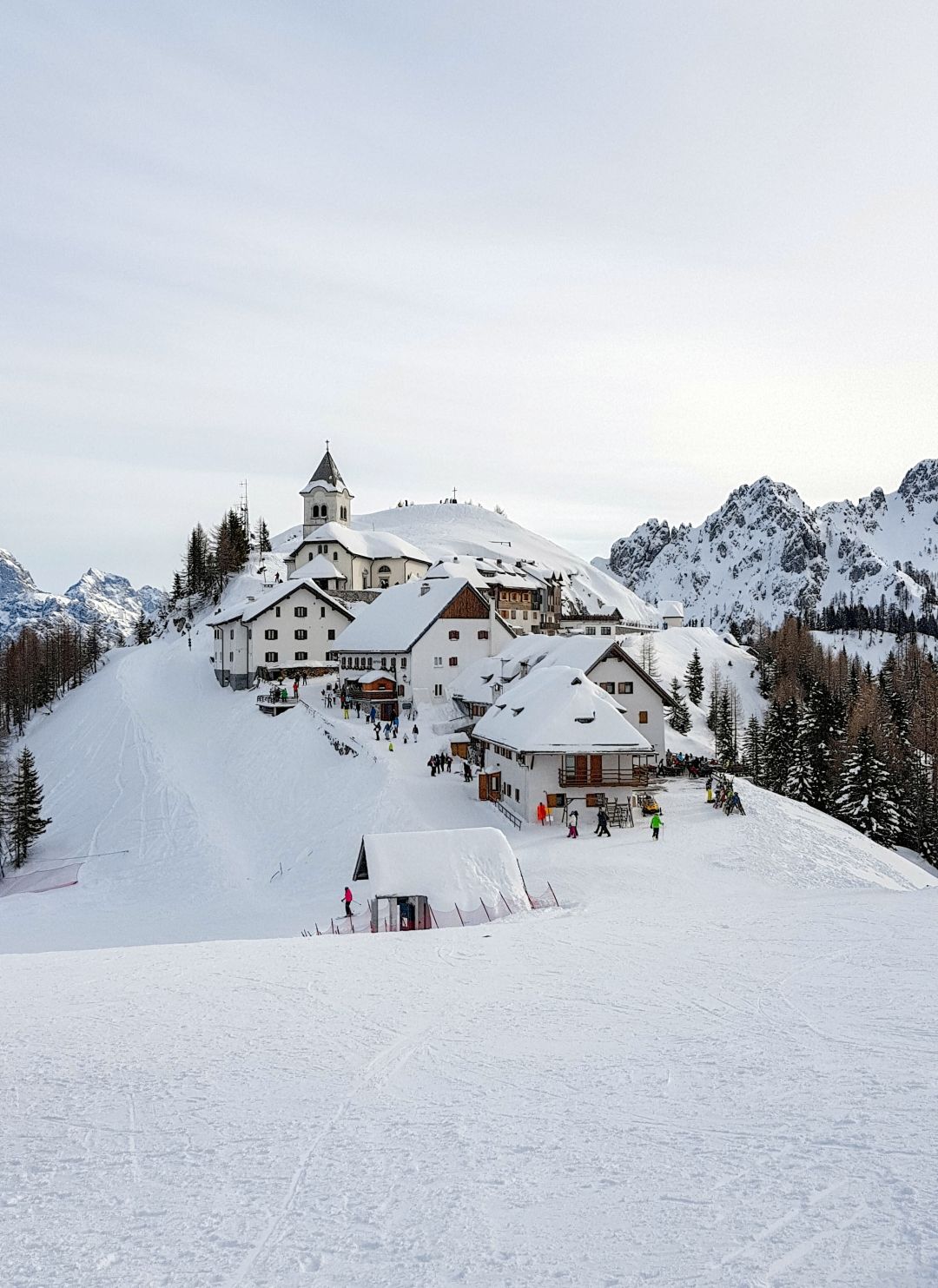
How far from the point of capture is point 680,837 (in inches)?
1307

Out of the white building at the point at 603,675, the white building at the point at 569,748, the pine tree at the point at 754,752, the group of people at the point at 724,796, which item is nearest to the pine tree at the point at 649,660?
the pine tree at the point at 754,752

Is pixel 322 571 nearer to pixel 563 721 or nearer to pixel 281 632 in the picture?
A: pixel 281 632

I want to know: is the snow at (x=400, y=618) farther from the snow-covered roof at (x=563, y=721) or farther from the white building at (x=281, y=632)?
the snow-covered roof at (x=563, y=721)

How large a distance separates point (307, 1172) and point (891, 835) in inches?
2083

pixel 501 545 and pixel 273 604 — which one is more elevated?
pixel 501 545

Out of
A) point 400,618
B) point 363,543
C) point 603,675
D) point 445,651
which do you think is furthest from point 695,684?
point 603,675

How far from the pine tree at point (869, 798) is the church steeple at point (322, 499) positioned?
7035 centimetres

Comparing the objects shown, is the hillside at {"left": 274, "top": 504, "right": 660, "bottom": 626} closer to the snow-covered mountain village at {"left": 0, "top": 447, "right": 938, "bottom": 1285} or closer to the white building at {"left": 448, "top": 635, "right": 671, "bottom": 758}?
the white building at {"left": 448, "top": 635, "right": 671, "bottom": 758}

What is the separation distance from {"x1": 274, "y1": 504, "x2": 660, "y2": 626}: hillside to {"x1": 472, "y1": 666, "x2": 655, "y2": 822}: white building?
92.5 metres

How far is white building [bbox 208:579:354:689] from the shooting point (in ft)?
216

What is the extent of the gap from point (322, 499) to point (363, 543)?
585 inches

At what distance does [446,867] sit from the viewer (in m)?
24.5

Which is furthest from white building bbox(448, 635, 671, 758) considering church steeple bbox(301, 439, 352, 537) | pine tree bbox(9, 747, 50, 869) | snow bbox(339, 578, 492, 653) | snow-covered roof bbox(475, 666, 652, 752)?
church steeple bbox(301, 439, 352, 537)

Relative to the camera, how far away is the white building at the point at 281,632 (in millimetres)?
65938
